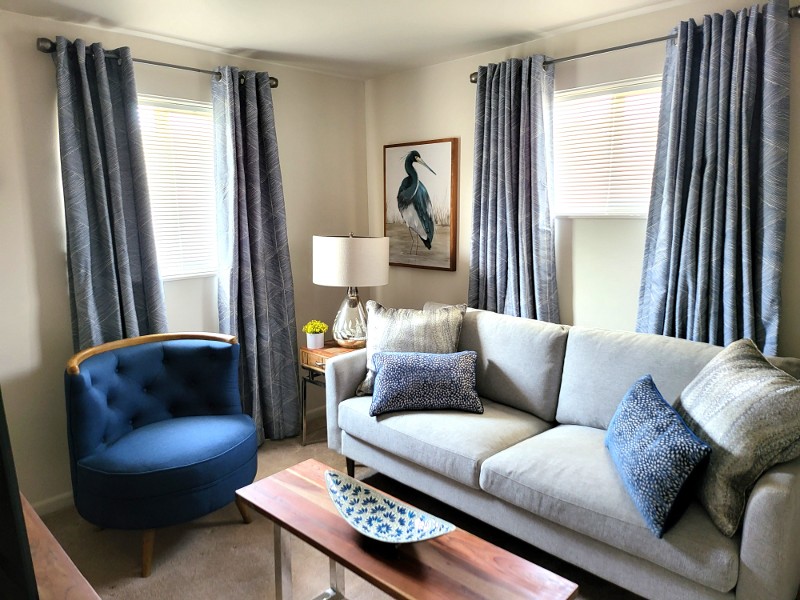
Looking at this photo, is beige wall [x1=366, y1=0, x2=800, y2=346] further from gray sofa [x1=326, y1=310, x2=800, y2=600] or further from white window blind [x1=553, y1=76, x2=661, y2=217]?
gray sofa [x1=326, y1=310, x2=800, y2=600]

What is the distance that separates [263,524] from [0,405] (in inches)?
91.4

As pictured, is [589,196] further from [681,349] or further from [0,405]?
[0,405]

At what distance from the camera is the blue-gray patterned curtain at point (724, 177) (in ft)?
7.45

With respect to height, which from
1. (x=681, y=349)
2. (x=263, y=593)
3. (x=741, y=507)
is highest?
(x=681, y=349)

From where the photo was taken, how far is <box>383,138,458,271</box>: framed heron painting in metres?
3.53

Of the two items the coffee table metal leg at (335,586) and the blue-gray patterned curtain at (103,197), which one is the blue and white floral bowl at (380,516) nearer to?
the coffee table metal leg at (335,586)

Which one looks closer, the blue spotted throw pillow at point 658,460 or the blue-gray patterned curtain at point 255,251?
the blue spotted throw pillow at point 658,460

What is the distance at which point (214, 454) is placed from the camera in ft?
8.01

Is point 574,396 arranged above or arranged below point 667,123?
below

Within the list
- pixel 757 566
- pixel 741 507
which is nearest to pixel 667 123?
pixel 741 507

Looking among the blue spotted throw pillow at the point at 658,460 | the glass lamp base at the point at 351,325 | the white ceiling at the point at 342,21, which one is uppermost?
the white ceiling at the point at 342,21

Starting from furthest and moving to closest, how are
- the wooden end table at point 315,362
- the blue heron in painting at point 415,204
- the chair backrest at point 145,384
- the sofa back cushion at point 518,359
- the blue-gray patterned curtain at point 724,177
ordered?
1. the blue heron in painting at point 415,204
2. the wooden end table at point 315,362
3. the sofa back cushion at point 518,359
4. the chair backrest at point 145,384
5. the blue-gray patterned curtain at point 724,177

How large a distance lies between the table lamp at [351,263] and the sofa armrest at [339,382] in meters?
0.43

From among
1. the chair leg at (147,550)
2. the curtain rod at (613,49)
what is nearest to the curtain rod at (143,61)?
the curtain rod at (613,49)
